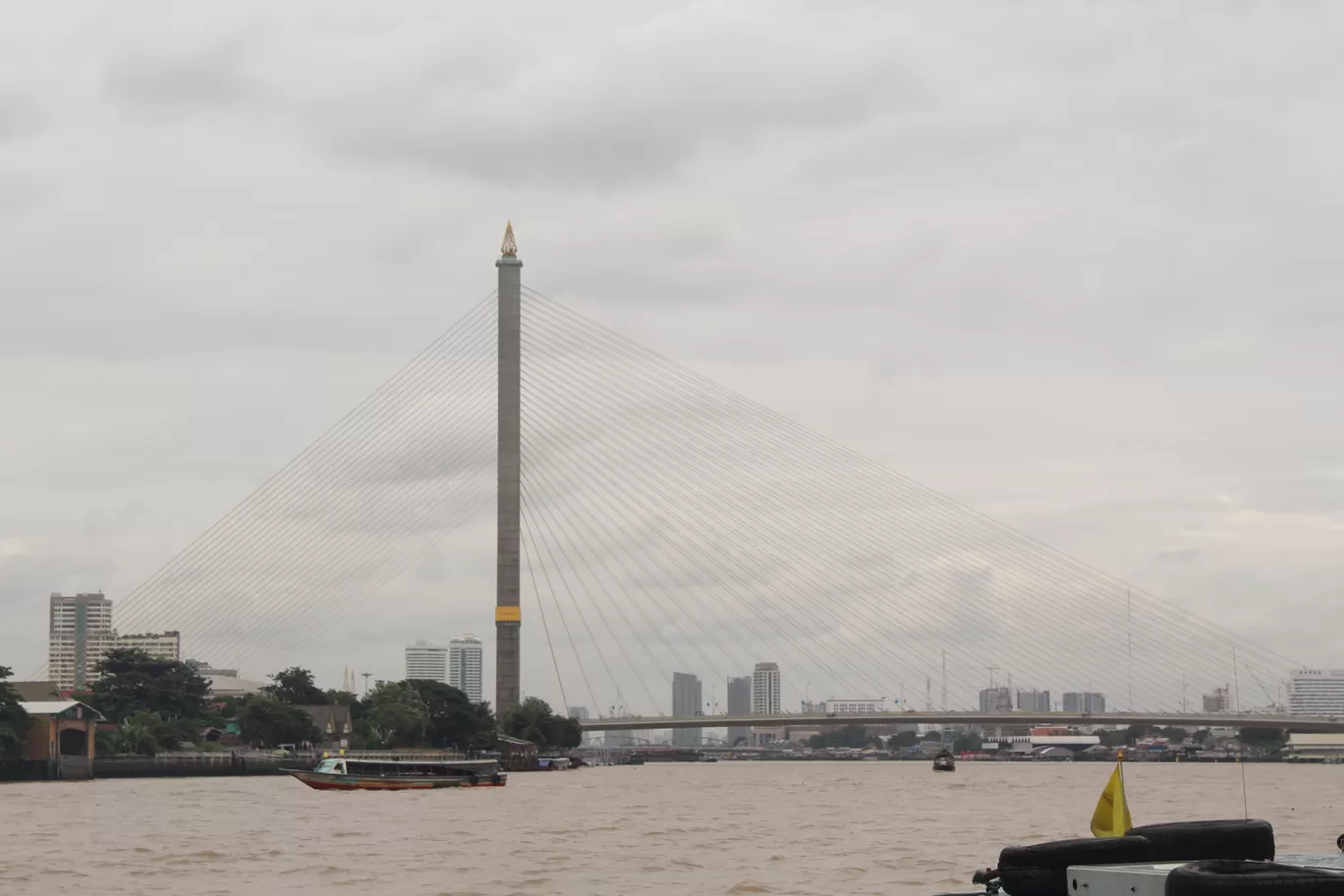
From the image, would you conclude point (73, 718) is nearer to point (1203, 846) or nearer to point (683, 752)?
point (1203, 846)

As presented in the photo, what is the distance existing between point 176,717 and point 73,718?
1677 centimetres

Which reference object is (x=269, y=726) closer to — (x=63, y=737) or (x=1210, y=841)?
→ (x=63, y=737)

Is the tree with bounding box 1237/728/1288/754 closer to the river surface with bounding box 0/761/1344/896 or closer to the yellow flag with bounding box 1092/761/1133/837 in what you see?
the river surface with bounding box 0/761/1344/896

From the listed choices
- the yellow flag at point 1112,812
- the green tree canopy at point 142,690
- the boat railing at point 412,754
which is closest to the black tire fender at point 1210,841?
the yellow flag at point 1112,812

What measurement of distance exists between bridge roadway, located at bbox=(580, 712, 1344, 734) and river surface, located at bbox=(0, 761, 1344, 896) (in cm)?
3745

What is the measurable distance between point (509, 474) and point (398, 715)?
3172 centimetres

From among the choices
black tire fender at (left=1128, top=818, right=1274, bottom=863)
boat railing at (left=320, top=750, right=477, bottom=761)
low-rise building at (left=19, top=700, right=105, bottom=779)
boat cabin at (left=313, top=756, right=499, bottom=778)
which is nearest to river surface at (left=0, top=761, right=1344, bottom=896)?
boat cabin at (left=313, top=756, right=499, bottom=778)

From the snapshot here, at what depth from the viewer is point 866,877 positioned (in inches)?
1017

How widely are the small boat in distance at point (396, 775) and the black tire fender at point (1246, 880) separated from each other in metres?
64.6

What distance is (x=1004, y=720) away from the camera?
111250mm

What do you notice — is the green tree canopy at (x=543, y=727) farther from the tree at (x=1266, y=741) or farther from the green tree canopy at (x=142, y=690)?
the tree at (x=1266, y=741)

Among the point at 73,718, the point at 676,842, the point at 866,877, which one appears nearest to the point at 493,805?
the point at 676,842

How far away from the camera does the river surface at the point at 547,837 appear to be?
25.5 metres

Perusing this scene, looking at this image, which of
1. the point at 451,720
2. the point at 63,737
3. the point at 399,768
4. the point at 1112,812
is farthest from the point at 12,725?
the point at 1112,812
